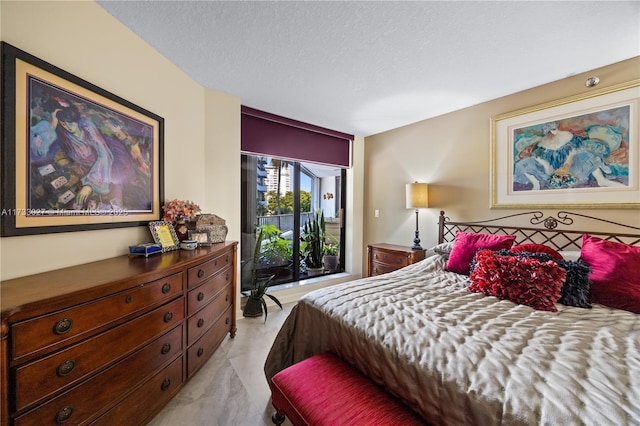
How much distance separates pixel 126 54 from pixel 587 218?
3784mm

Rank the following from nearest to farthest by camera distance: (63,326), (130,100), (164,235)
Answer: (63,326) < (130,100) < (164,235)

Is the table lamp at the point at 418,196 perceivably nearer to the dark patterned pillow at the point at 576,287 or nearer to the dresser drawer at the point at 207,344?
the dark patterned pillow at the point at 576,287

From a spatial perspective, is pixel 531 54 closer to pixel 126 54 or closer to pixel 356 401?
pixel 356 401

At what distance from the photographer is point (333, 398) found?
104cm

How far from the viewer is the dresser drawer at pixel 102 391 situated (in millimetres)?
957

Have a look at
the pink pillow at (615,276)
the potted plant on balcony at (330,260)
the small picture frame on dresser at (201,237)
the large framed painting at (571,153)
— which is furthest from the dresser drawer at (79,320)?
the large framed painting at (571,153)

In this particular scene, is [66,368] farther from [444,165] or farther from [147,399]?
[444,165]

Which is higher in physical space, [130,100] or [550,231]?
[130,100]

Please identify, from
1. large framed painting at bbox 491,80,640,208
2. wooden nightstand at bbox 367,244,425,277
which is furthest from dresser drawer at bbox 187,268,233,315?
large framed painting at bbox 491,80,640,208

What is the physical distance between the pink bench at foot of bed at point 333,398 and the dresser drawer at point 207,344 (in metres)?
0.83

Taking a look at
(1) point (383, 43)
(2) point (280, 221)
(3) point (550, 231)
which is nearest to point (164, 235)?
(2) point (280, 221)

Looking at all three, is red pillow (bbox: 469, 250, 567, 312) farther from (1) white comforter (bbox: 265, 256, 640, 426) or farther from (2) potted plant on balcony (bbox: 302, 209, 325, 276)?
(2) potted plant on balcony (bbox: 302, 209, 325, 276)

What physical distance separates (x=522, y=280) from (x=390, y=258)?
1.67 m

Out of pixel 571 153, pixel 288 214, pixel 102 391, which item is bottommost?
pixel 102 391
